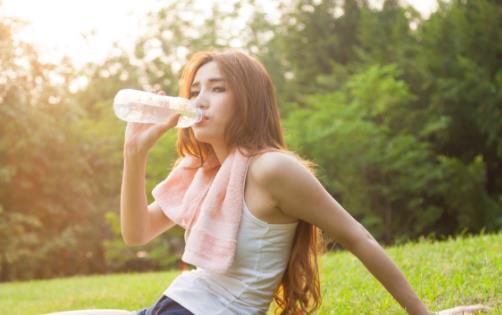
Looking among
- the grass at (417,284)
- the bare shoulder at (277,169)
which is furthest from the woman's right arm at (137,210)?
the grass at (417,284)

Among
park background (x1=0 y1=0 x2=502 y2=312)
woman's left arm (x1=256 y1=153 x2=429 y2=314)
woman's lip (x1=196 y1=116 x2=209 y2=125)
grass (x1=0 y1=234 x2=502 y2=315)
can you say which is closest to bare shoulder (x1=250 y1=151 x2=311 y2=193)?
woman's left arm (x1=256 y1=153 x2=429 y2=314)

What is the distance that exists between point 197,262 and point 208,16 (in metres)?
22.1

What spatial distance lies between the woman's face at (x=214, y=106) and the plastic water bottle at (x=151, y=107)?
0.03 m

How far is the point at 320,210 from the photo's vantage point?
233cm

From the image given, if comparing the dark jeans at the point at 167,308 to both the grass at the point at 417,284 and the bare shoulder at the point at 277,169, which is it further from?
the grass at the point at 417,284

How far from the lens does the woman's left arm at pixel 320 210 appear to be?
227cm

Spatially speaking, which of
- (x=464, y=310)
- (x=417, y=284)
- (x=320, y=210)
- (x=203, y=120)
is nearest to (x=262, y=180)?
(x=320, y=210)

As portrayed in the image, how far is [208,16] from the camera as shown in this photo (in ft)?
77.9

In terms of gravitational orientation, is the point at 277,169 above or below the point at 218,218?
above

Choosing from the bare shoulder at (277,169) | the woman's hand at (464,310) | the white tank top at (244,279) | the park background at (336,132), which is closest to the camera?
the bare shoulder at (277,169)

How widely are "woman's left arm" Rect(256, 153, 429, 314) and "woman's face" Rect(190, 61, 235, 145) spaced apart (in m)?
0.23

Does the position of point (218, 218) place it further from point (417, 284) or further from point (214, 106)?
point (417, 284)

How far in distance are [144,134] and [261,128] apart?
46 centimetres

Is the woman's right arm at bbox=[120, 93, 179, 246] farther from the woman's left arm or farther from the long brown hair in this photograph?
the woman's left arm
